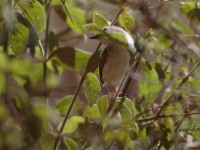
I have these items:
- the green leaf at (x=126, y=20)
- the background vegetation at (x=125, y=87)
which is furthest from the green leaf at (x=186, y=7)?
the green leaf at (x=126, y=20)

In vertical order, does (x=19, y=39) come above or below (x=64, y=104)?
→ above

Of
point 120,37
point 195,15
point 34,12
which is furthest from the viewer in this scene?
point 195,15

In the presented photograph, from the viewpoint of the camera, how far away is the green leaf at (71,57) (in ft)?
2.37

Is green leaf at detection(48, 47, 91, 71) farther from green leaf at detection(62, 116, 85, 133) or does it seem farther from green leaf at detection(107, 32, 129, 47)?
green leaf at detection(107, 32, 129, 47)

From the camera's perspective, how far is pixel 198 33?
68 cm

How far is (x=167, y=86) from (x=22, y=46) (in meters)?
0.25

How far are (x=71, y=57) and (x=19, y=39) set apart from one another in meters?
0.15

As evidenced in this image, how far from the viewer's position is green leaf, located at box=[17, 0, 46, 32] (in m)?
0.56

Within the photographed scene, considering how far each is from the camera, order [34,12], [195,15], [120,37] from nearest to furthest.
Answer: [120,37] → [34,12] → [195,15]

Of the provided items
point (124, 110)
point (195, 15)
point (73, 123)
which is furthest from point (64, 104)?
point (195, 15)

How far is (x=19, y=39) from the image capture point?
1.97 ft

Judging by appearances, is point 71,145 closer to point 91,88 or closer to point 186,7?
point 91,88

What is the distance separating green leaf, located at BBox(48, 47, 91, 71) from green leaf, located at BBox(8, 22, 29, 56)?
0.11 metres

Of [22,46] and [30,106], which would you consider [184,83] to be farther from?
[30,106]
